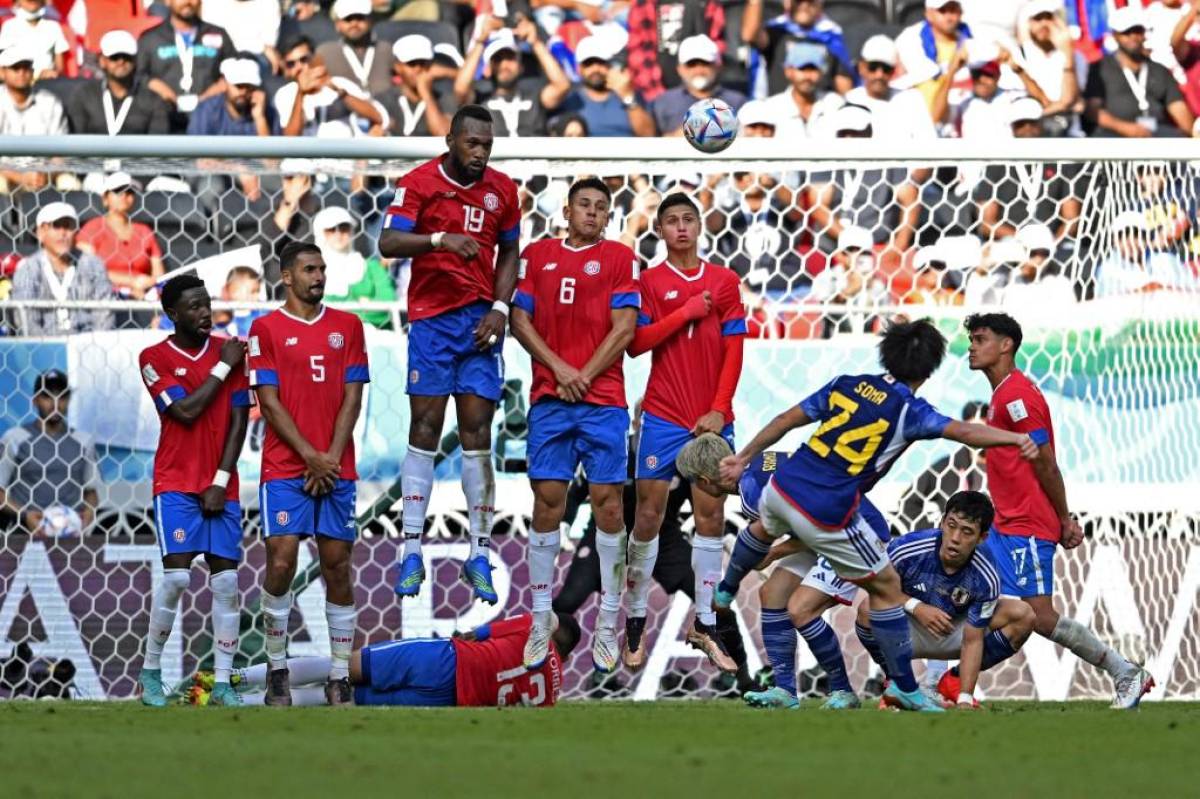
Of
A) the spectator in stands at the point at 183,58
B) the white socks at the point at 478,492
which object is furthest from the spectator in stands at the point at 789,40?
the white socks at the point at 478,492

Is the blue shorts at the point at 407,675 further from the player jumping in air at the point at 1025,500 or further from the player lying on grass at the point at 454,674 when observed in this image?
the player jumping in air at the point at 1025,500

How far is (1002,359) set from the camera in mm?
9695

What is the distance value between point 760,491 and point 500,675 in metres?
1.60

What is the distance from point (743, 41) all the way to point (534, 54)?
1.74 m

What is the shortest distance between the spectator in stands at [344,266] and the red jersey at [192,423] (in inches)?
90.0

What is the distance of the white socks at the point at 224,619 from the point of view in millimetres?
9188

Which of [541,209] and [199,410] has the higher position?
[541,209]

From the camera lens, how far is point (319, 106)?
48.6ft

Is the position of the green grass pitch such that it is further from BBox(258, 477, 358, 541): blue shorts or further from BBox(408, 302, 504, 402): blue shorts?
BBox(408, 302, 504, 402): blue shorts

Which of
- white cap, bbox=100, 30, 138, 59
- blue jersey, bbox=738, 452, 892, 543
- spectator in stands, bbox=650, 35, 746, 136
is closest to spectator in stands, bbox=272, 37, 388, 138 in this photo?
white cap, bbox=100, 30, 138, 59

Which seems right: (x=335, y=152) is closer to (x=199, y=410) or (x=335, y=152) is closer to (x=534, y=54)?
(x=199, y=410)

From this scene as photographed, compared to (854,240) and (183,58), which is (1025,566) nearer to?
(854,240)

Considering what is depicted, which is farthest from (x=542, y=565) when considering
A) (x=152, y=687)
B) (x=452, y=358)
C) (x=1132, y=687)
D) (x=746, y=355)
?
(x=1132, y=687)

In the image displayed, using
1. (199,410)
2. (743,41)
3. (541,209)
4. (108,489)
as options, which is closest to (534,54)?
(743,41)
